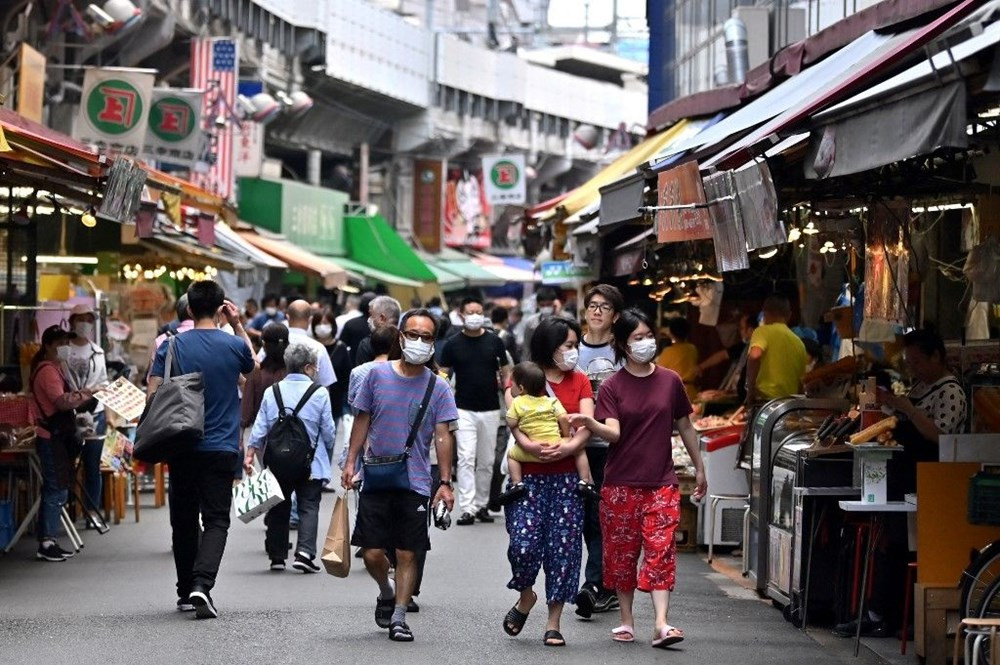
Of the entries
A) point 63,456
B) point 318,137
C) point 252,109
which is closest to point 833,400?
point 63,456

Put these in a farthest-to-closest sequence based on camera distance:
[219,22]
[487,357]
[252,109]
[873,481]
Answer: [219,22]
[252,109]
[487,357]
[873,481]

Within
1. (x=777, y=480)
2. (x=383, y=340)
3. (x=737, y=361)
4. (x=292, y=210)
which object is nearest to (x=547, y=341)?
(x=777, y=480)

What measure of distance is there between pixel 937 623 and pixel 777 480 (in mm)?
2302

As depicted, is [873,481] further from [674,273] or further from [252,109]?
[252,109]

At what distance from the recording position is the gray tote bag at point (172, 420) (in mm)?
10133

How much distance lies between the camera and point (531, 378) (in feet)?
32.6

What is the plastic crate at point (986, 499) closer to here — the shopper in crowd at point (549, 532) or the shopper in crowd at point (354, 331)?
the shopper in crowd at point (549, 532)

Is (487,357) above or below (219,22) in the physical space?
below

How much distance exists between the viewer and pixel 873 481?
9.73m

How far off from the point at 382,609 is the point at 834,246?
5291mm

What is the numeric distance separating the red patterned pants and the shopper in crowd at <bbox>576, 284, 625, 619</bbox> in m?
0.43

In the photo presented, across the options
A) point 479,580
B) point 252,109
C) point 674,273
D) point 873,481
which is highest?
point 252,109

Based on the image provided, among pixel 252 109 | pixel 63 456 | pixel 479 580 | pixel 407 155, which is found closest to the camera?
pixel 479 580

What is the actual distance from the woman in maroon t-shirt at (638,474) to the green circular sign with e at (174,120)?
14.2 metres
